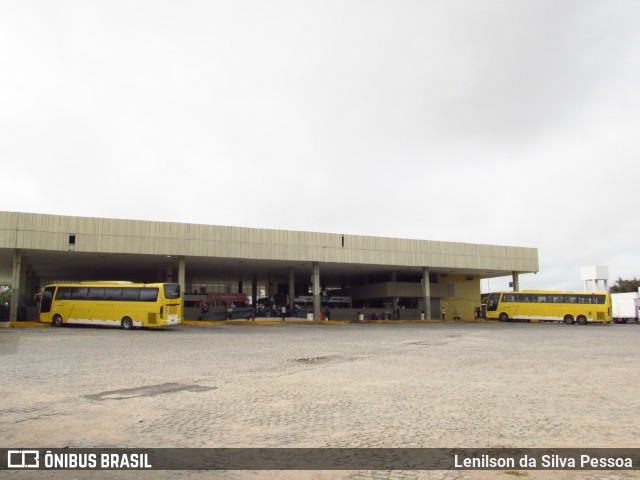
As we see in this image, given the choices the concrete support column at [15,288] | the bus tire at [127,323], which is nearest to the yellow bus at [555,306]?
the bus tire at [127,323]

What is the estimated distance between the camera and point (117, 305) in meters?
28.3

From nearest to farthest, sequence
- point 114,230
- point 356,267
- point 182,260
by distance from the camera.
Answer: point 114,230 < point 182,260 < point 356,267

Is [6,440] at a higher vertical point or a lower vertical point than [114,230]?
lower

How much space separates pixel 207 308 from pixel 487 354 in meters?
27.7

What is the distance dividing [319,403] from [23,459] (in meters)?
4.27

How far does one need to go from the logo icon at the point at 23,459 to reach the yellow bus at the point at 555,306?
41079 mm

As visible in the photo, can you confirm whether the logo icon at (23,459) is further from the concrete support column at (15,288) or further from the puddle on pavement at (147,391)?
the concrete support column at (15,288)

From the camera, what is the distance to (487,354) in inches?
623

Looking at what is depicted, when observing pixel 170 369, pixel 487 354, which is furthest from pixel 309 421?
pixel 487 354

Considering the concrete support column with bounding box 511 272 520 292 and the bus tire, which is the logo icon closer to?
the bus tire

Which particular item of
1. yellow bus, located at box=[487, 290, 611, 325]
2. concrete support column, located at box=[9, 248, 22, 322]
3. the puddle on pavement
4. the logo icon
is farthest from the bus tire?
yellow bus, located at box=[487, 290, 611, 325]

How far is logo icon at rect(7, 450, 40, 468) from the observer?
200 inches

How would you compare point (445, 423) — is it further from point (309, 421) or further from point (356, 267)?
point (356, 267)

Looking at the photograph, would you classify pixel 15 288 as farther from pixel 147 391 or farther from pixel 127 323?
pixel 147 391
